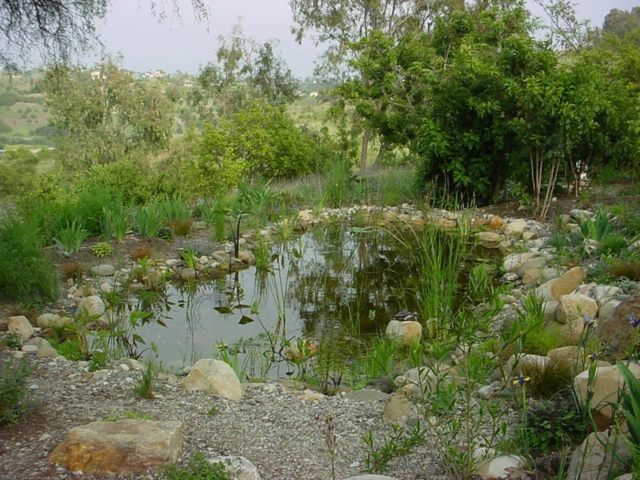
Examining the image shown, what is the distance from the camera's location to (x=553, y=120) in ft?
27.1

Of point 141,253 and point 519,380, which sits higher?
point 519,380

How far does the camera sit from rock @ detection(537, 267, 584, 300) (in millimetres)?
5344

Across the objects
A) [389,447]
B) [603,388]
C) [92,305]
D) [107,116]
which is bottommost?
[92,305]

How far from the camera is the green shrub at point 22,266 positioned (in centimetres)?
548

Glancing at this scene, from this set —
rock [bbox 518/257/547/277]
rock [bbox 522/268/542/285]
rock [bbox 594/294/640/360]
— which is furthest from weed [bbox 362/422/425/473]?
rock [bbox 518/257/547/277]

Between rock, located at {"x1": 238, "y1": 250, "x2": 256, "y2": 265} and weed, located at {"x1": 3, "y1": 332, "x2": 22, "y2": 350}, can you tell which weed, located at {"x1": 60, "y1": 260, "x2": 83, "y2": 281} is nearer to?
rock, located at {"x1": 238, "y1": 250, "x2": 256, "y2": 265}

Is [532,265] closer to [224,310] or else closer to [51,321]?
[224,310]

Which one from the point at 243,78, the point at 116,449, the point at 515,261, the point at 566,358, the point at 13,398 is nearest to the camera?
the point at 116,449

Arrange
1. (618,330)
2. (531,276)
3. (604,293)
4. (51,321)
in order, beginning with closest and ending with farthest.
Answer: (618,330), (604,293), (51,321), (531,276)

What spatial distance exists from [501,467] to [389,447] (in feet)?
1.57

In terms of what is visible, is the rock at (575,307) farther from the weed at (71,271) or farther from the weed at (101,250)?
the weed at (101,250)

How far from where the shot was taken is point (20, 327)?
488 centimetres

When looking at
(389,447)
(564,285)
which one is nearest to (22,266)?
(389,447)

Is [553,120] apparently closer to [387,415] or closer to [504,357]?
[504,357]
